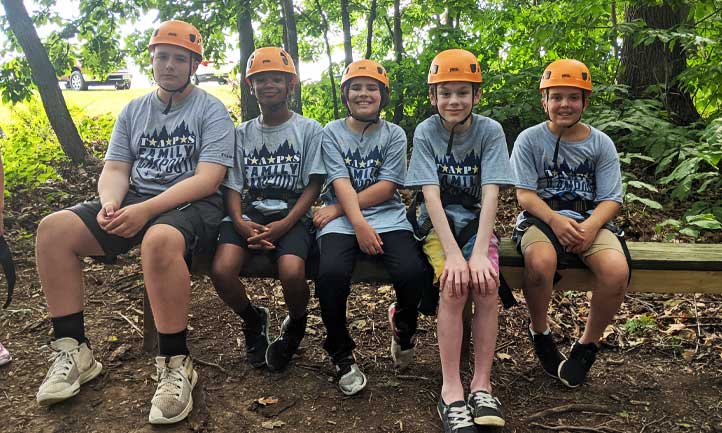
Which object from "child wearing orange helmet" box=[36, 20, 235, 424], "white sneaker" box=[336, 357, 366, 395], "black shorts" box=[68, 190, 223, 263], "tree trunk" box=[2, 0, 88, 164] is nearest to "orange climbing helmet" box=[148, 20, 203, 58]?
"child wearing orange helmet" box=[36, 20, 235, 424]

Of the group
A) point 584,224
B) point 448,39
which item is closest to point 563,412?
point 584,224

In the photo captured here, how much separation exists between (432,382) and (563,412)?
0.72 m

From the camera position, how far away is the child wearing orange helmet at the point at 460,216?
267 centimetres

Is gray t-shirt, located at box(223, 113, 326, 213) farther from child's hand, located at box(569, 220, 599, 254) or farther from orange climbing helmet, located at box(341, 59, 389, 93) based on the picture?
child's hand, located at box(569, 220, 599, 254)

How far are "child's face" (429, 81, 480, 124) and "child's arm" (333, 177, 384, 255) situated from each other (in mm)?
693

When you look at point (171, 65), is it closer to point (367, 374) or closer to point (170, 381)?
point (170, 381)

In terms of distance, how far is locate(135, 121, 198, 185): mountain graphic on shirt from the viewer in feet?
10.2

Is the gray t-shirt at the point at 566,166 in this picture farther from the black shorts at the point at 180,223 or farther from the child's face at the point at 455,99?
the black shorts at the point at 180,223

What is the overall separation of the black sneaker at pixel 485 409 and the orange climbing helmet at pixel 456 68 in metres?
1.67

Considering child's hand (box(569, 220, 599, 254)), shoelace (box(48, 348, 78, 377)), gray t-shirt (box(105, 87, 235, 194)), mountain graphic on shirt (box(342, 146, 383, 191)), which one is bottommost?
shoelace (box(48, 348, 78, 377))

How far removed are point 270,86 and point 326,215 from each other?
83 cm

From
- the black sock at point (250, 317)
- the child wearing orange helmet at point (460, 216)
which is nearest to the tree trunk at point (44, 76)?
the black sock at point (250, 317)

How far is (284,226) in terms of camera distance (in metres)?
3.05

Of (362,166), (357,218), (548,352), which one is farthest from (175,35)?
(548,352)
